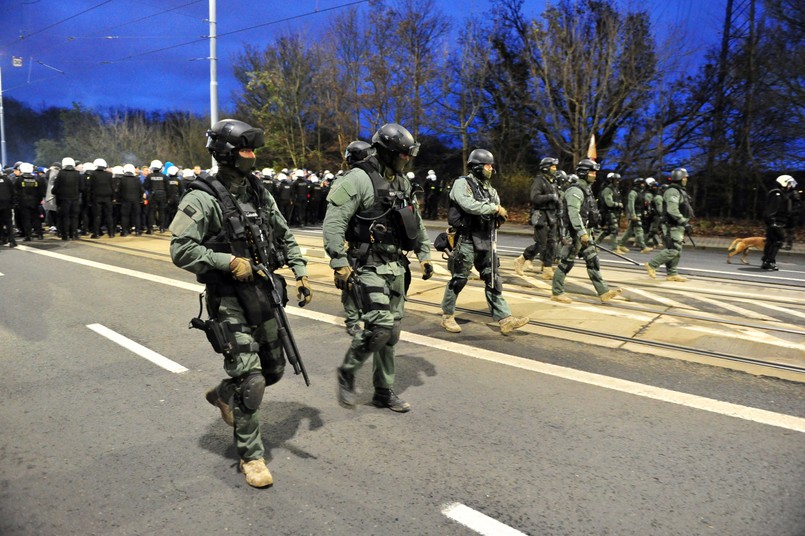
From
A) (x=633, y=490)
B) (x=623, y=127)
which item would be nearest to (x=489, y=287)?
(x=633, y=490)

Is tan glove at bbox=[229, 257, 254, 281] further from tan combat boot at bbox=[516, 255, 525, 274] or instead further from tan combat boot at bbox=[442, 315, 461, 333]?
tan combat boot at bbox=[516, 255, 525, 274]

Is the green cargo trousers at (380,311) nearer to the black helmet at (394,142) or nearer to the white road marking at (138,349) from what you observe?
the black helmet at (394,142)

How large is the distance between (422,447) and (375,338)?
2.70 feet

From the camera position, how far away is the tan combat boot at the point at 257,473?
315 centimetres

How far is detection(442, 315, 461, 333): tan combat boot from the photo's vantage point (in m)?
6.52

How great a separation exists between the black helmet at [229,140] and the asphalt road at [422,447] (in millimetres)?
1785

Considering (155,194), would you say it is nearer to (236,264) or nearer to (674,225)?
(674,225)

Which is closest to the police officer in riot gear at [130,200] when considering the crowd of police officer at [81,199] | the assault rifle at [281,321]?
the crowd of police officer at [81,199]

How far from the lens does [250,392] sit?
3182 mm

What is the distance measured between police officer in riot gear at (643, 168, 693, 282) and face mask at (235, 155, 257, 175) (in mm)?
8177

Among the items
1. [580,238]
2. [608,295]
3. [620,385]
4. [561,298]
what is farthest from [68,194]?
[620,385]

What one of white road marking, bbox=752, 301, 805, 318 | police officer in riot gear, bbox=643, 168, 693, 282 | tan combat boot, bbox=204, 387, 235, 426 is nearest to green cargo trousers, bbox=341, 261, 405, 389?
tan combat boot, bbox=204, 387, 235, 426

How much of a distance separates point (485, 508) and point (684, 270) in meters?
9.81

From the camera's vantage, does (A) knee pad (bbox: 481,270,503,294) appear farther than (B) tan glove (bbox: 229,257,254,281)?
Yes
